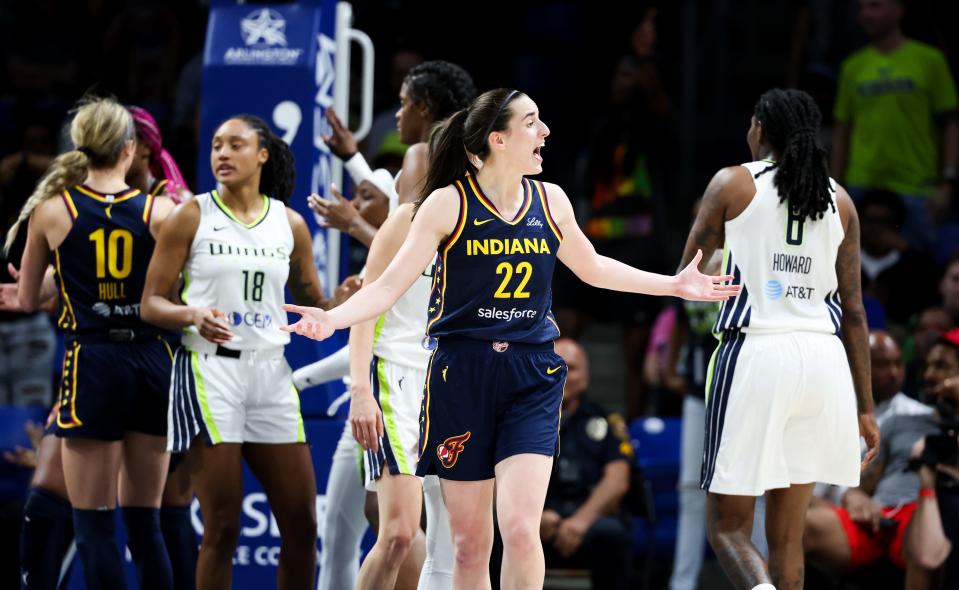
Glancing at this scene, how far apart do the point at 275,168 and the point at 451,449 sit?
1833 mm

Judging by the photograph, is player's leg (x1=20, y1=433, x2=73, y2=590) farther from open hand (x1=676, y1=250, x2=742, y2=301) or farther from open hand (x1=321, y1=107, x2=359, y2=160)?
open hand (x1=676, y1=250, x2=742, y2=301)

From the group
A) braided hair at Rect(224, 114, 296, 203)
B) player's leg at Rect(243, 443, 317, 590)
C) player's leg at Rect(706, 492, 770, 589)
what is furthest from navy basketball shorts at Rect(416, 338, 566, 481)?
braided hair at Rect(224, 114, 296, 203)

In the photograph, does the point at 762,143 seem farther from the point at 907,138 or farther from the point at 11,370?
the point at 11,370

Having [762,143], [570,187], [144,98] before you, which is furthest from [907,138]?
[144,98]

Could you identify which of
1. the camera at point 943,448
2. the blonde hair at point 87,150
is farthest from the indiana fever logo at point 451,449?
the camera at point 943,448

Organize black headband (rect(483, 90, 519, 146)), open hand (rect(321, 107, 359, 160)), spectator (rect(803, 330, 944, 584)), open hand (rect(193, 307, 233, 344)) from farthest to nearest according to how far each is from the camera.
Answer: spectator (rect(803, 330, 944, 584))
open hand (rect(321, 107, 359, 160))
open hand (rect(193, 307, 233, 344))
black headband (rect(483, 90, 519, 146))

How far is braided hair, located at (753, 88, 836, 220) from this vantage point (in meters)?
5.15

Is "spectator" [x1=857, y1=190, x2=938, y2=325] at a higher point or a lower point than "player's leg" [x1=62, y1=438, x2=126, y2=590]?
higher

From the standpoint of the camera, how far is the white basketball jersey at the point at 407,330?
5332mm

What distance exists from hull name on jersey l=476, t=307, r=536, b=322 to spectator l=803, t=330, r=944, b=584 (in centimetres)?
301

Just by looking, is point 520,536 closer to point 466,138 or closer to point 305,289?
point 466,138

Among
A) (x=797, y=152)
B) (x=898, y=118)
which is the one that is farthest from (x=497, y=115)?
(x=898, y=118)

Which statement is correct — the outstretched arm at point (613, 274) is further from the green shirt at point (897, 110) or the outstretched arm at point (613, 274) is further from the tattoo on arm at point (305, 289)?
the green shirt at point (897, 110)

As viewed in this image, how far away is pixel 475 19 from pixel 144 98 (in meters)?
2.51
